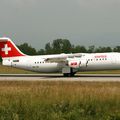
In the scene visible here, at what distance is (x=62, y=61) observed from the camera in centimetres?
4831

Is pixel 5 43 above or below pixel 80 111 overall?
above

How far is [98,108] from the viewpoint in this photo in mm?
13633

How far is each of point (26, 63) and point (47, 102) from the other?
115ft

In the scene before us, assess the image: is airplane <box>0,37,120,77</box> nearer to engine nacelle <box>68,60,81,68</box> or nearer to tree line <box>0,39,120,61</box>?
engine nacelle <box>68,60,81,68</box>

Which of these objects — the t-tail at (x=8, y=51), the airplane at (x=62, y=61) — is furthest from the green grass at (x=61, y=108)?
the t-tail at (x=8, y=51)

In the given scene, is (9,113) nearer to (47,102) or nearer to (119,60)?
(47,102)

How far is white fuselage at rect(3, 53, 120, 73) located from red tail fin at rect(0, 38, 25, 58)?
680 mm

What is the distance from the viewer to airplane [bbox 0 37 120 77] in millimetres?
46500

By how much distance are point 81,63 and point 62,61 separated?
2.76 m

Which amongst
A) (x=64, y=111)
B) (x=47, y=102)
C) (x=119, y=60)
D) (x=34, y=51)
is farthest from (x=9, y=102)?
(x=34, y=51)

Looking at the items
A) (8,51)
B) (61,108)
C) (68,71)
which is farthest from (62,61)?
(61,108)

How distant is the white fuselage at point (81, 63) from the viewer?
4628cm

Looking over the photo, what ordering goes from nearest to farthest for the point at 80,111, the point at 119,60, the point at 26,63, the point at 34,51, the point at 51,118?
1. the point at 51,118
2. the point at 80,111
3. the point at 119,60
4. the point at 26,63
5. the point at 34,51

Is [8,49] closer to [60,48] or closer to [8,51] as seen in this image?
[8,51]
